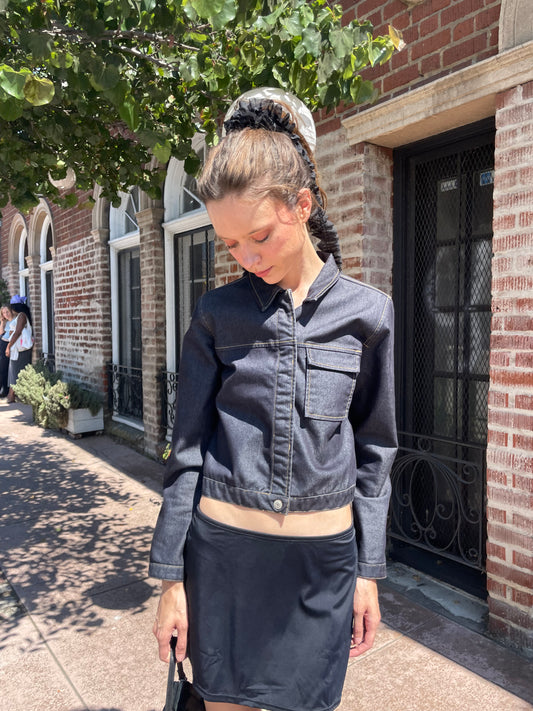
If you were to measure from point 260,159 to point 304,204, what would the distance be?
17 cm

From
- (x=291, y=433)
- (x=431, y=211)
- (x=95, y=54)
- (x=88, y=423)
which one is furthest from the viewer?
(x=88, y=423)

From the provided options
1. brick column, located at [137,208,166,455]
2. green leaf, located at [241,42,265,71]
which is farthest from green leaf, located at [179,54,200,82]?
brick column, located at [137,208,166,455]

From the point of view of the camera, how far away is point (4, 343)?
1185 centimetres

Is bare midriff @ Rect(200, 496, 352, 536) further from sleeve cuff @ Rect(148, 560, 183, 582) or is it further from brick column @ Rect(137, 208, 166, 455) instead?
brick column @ Rect(137, 208, 166, 455)

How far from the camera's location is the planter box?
25.8 ft

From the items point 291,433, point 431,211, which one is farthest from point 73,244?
point 291,433

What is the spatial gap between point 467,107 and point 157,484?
177 inches

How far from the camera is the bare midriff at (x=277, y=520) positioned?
4.62 feet

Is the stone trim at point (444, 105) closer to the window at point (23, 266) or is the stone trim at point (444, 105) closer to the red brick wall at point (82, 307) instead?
the red brick wall at point (82, 307)

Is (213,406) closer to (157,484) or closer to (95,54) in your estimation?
(95,54)

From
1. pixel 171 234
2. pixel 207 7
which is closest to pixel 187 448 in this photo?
pixel 207 7

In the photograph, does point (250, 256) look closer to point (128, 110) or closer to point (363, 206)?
point (128, 110)

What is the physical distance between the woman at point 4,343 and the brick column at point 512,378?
10.8 meters

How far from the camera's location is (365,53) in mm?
2535
